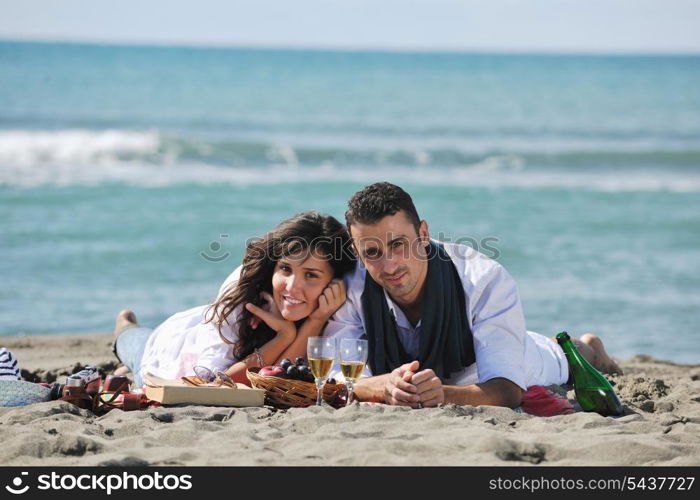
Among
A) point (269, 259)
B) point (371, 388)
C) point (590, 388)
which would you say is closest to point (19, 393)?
point (269, 259)

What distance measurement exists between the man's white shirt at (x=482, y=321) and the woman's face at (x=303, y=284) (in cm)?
18

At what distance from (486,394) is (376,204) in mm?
1118

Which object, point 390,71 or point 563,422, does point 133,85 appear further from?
point 563,422

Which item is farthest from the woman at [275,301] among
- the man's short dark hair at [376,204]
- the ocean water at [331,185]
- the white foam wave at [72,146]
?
the white foam wave at [72,146]

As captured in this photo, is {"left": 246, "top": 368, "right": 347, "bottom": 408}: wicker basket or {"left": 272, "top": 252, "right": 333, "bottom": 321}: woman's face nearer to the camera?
{"left": 246, "top": 368, "right": 347, "bottom": 408}: wicker basket

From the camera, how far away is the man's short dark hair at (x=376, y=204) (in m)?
4.86

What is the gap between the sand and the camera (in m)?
3.91

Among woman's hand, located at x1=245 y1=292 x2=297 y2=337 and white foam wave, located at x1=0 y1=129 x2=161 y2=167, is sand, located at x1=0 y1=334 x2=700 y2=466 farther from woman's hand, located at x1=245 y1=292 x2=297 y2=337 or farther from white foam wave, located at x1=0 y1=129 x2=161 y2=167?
white foam wave, located at x1=0 y1=129 x2=161 y2=167

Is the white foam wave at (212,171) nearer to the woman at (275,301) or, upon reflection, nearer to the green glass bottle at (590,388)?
the woman at (275,301)

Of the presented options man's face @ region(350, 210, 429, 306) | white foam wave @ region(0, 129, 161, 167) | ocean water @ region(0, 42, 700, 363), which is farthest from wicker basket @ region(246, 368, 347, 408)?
white foam wave @ region(0, 129, 161, 167)

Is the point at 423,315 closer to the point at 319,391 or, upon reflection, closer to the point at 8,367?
the point at 319,391

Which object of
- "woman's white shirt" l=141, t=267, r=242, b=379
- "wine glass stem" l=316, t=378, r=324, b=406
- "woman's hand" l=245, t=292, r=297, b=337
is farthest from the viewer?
"woman's white shirt" l=141, t=267, r=242, b=379

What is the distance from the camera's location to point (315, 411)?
465cm
